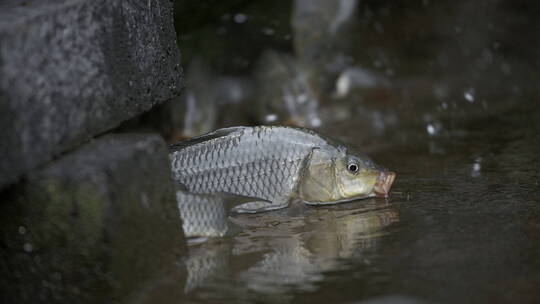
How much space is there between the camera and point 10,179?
272 centimetres

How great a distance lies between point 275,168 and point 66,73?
1.19 m

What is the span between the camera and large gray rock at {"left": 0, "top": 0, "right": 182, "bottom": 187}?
107 inches

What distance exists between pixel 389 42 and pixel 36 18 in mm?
6817

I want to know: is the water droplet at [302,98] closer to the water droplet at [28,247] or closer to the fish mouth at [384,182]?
the fish mouth at [384,182]

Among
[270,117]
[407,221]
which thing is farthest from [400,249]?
[270,117]

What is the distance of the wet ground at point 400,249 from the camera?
2672 mm

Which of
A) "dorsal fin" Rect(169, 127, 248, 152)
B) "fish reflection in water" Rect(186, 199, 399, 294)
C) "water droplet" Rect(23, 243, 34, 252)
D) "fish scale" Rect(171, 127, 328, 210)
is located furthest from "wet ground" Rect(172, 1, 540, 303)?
"water droplet" Rect(23, 243, 34, 252)

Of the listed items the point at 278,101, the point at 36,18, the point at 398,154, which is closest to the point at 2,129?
the point at 36,18

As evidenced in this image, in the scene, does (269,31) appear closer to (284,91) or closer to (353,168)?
(284,91)

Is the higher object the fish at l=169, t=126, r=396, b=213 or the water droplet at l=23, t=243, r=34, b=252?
the fish at l=169, t=126, r=396, b=213

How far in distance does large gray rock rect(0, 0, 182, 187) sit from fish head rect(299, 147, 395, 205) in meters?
0.85

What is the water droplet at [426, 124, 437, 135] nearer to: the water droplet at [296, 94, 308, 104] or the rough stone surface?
the water droplet at [296, 94, 308, 104]

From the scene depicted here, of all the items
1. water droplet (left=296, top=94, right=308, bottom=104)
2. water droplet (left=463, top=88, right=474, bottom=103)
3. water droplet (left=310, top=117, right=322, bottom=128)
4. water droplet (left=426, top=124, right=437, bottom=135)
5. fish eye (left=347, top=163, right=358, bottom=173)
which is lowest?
fish eye (left=347, top=163, right=358, bottom=173)

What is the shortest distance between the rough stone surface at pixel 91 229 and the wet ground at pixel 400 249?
0.21 meters
